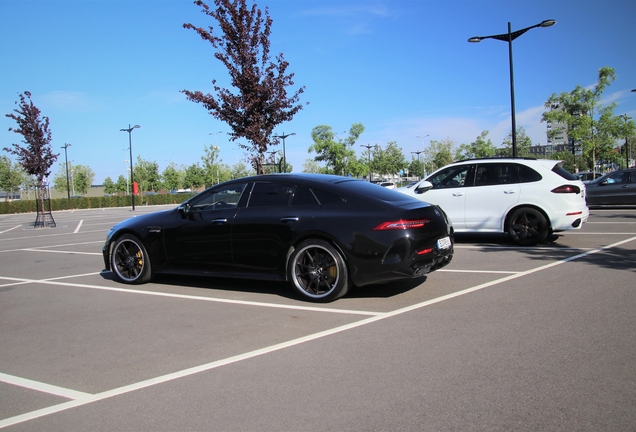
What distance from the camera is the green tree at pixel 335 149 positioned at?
238 feet

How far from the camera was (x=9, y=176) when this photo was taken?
78.6 meters

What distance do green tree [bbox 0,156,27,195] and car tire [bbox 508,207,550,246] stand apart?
85840 mm

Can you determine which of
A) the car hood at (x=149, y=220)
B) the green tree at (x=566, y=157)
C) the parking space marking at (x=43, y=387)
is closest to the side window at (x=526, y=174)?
the car hood at (x=149, y=220)

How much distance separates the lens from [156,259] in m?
7.24

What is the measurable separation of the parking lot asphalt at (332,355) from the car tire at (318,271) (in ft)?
0.65

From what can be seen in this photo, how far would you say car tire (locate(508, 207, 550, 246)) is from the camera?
9.56 meters

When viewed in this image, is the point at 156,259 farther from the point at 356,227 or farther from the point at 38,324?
the point at 356,227

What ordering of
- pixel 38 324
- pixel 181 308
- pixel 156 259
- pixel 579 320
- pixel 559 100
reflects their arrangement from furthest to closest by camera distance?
1. pixel 559 100
2. pixel 156 259
3. pixel 181 308
4. pixel 38 324
5. pixel 579 320

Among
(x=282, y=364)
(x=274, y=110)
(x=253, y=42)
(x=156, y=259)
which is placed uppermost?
(x=253, y=42)

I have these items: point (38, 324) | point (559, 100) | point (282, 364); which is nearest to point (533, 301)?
point (282, 364)

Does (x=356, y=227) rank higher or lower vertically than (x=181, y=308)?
higher

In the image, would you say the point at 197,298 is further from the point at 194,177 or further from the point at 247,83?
the point at 194,177

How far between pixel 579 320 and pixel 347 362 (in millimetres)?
2443

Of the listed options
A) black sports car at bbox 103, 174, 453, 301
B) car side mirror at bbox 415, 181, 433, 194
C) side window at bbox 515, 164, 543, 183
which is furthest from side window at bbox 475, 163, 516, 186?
black sports car at bbox 103, 174, 453, 301
